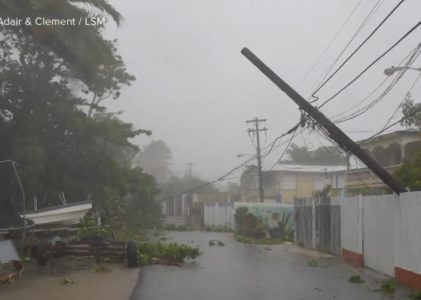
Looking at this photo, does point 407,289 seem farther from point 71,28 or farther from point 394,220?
point 71,28

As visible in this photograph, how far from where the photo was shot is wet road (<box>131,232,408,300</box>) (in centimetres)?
1202

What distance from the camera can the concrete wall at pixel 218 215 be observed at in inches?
2037

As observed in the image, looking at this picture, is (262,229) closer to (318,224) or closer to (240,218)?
(240,218)

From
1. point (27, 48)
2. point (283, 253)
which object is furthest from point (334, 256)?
point (27, 48)

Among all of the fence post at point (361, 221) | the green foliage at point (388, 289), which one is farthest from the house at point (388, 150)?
the green foliage at point (388, 289)

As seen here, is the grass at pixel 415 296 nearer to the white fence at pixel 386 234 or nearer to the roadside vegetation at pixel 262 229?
the white fence at pixel 386 234

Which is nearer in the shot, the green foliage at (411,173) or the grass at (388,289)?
the grass at (388,289)

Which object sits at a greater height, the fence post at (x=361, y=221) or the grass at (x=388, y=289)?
the fence post at (x=361, y=221)

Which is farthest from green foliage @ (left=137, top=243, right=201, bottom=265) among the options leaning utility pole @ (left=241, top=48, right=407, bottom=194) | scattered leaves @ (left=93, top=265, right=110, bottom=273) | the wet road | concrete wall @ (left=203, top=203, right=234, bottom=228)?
concrete wall @ (left=203, top=203, right=234, bottom=228)

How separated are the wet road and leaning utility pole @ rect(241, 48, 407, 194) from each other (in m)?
2.86

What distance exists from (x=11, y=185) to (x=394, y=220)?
1059cm

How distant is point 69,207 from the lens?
1997cm

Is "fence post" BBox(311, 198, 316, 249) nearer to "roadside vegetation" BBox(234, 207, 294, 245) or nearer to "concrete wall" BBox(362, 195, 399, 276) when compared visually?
"concrete wall" BBox(362, 195, 399, 276)

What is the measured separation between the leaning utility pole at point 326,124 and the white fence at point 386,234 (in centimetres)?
80
